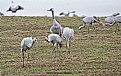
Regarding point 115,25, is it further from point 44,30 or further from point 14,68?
point 14,68

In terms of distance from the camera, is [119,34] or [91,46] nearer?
[91,46]

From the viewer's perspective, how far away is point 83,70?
→ 1291cm

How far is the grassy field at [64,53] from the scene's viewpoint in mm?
12906

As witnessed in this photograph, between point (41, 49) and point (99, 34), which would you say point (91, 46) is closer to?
point (41, 49)

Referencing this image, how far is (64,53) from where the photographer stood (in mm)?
15742

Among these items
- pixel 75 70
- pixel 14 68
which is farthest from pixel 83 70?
pixel 14 68

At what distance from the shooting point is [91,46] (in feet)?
57.2

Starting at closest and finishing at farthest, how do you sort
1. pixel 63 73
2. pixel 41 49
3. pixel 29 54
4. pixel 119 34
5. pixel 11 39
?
pixel 63 73 → pixel 29 54 → pixel 41 49 → pixel 11 39 → pixel 119 34

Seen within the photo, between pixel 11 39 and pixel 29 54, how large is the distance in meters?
3.86

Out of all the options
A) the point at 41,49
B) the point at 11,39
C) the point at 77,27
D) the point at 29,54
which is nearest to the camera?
the point at 29,54

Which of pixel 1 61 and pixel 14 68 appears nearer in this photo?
pixel 14 68

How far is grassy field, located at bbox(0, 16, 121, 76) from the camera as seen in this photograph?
42.3 feet

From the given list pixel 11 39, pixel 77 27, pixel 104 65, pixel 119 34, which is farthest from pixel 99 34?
pixel 104 65

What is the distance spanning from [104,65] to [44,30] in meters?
8.86
